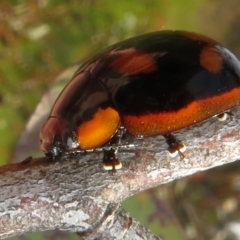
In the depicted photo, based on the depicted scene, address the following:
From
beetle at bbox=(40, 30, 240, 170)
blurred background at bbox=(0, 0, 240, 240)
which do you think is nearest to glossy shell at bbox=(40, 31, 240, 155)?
beetle at bbox=(40, 30, 240, 170)

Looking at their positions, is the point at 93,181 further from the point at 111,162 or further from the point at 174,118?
the point at 174,118

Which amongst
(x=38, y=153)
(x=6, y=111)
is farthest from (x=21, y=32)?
(x=38, y=153)

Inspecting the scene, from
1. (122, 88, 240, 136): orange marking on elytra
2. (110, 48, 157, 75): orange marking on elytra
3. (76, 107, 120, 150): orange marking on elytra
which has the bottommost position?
(122, 88, 240, 136): orange marking on elytra

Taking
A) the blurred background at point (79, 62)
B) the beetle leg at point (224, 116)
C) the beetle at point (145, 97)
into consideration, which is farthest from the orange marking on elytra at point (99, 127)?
the blurred background at point (79, 62)

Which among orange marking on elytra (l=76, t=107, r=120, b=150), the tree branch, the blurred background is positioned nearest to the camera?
the tree branch

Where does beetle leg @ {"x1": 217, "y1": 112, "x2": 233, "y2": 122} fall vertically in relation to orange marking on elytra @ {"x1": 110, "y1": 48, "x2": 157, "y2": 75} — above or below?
below

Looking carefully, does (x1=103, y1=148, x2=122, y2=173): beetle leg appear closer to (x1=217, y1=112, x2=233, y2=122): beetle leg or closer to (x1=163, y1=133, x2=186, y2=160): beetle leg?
(x1=163, y1=133, x2=186, y2=160): beetle leg

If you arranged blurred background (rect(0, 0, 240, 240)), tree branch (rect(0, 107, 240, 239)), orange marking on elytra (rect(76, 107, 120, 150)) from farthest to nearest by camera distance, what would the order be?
blurred background (rect(0, 0, 240, 240))
orange marking on elytra (rect(76, 107, 120, 150))
tree branch (rect(0, 107, 240, 239))
